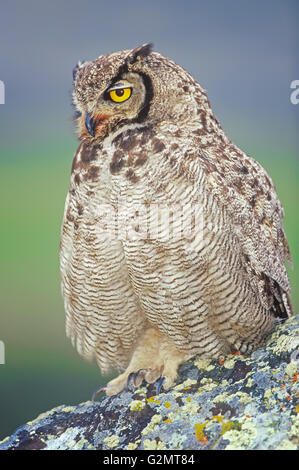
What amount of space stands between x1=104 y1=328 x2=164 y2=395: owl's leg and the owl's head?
56 centimetres

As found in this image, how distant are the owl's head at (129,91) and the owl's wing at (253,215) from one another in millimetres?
139

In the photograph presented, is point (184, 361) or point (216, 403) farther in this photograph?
point (184, 361)

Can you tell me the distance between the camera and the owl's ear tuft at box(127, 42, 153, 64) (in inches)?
53.0

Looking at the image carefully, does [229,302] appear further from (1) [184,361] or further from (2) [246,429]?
(2) [246,429]

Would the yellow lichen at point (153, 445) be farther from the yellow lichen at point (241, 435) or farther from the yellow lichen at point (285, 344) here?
the yellow lichen at point (285, 344)

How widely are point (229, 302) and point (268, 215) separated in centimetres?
28

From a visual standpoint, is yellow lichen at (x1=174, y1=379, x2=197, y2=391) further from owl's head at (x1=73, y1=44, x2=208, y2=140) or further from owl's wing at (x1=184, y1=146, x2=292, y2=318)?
owl's head at (x1=73, y1=44, x2=208, y2=140)

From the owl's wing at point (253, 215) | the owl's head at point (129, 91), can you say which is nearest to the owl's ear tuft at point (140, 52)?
the owl's head at point (129, 91)

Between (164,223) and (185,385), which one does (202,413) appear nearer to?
(185,385)

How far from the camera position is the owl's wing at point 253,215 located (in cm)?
143

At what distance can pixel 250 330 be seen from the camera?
1.49m

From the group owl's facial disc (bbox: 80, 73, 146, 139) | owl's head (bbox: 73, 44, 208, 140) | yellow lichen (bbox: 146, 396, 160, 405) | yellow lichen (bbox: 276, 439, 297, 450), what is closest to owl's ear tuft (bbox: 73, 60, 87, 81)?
owl's head (bbox: 73, 44, 208, 140)
